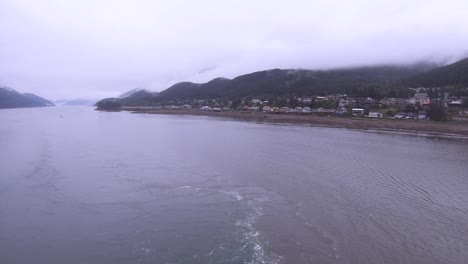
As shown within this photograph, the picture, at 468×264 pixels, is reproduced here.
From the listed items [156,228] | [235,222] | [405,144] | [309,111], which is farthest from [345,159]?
[309,111]

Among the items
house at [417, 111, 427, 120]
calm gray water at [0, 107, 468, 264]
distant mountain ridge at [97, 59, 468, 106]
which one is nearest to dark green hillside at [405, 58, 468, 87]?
distant mountain ridge at [97, 59, 468, 106]

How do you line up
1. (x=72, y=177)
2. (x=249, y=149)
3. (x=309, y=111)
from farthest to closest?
(x=309, y=111) → (x=249, y=149) → (x=72, y=177)

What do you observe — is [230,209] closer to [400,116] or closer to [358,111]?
[400,116]

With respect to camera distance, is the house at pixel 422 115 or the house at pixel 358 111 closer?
the house at pixel 422 115

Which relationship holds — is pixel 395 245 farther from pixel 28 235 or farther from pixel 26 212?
pixel 26 212

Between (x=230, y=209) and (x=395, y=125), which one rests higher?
(x=230, y=209)

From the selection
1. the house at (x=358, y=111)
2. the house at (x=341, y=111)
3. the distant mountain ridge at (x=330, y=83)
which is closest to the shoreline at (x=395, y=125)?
the house at (x=358, y=111)

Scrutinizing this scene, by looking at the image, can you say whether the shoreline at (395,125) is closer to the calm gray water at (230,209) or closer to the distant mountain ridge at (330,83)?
the calm gray water at (230,209)

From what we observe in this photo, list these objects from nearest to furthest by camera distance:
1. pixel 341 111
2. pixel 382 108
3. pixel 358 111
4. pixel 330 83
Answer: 1. pixel 358 111
2. pixel 341 111
3. pixel 382 108
4. pixel 330 83

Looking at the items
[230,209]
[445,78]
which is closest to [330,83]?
[445,78]
